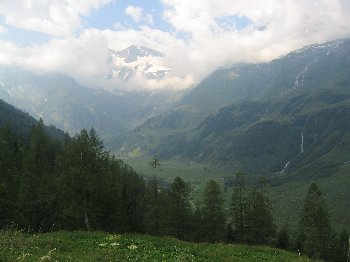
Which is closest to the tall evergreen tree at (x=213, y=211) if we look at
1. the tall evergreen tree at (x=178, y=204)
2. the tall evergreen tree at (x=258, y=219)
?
the tall evergreen tree at (x=178, y=204)

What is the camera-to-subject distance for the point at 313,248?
257 feet

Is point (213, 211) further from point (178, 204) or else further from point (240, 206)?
point (178, 204)

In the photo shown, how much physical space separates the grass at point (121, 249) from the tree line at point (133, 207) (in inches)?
679

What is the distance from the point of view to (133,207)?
3287 inches

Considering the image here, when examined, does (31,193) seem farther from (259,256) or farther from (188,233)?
(259,256)

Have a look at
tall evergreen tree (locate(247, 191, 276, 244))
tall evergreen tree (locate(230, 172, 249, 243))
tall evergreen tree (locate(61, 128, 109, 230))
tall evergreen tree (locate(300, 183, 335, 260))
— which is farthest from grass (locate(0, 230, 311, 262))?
tall evergreen tree (locate(300, 183, 335, 260))

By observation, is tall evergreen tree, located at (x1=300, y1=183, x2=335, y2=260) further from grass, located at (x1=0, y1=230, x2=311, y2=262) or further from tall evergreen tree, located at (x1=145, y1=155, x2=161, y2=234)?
grass, located at (x1=0, y1=230, x2=311, y2=262)

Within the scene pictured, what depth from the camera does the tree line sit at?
51938 mm

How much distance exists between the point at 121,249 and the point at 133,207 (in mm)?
55654

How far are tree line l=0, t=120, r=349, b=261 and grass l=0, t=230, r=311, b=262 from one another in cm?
1724

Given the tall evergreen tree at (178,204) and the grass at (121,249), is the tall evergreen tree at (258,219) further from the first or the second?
the grass at (121,249)

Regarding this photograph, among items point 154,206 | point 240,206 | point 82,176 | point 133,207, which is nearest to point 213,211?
A: point 240,206

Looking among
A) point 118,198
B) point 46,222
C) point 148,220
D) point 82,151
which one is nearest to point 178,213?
point 148,220

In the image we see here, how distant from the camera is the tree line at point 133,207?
51.9 meters
